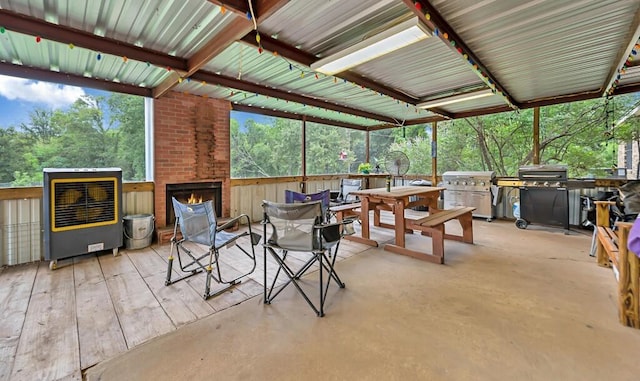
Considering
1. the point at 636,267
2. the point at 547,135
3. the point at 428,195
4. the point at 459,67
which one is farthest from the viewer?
the point at 547,135

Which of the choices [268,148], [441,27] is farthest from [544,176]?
[268,148]

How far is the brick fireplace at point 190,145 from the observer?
435 cm

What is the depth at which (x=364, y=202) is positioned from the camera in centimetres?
423

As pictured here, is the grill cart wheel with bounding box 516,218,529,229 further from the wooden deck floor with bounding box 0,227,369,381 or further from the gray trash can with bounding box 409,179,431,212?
the wooden deck floor with bounding box 0,227,369,381

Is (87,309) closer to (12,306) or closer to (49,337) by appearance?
(49,337)

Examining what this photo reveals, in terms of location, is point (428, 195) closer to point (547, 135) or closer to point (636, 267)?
point (636, 267)

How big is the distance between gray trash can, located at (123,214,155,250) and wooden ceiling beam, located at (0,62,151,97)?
1.87 m

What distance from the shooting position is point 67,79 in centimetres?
357

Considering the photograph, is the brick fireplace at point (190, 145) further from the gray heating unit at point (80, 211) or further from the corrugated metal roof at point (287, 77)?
the corrugated metal roof at point (287, 77)

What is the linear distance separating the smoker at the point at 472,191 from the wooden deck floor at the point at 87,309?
4.67 meters

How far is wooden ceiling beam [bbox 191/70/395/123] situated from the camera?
12.4 ft

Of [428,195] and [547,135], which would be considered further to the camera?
[547,135]

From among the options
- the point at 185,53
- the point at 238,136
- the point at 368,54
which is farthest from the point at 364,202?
the point at 238,136

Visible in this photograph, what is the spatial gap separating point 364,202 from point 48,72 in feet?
14.7
